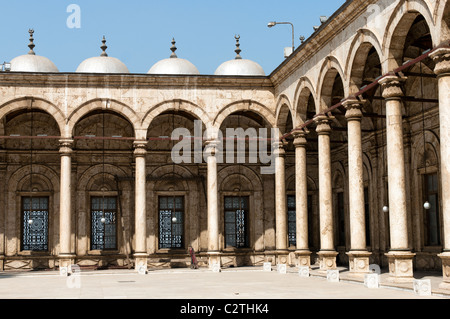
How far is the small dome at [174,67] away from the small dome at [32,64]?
4.71m

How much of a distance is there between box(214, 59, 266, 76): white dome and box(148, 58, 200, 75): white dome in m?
1.29

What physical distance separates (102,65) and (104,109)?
512 cm

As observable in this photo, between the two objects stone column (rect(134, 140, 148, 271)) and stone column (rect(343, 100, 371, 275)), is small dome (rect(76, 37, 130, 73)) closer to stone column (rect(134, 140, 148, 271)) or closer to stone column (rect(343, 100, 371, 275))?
stone column (rect(134, 140, 148, 271))

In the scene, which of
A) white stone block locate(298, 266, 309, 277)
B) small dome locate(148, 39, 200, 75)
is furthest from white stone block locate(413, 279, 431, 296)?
small dome locate(148, 39, 200, 75)

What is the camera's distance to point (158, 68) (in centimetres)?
3183

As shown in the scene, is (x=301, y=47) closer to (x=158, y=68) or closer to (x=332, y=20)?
(x=332, y=20)

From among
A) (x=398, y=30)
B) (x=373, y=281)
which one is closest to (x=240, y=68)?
(x=398, y=30)

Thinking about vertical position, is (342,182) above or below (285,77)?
below

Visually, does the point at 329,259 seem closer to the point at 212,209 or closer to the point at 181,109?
the point at 212,209

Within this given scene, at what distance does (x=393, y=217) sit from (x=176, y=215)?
49.2 feet

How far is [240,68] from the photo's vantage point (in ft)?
105

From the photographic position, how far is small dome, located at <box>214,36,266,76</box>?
31.9m

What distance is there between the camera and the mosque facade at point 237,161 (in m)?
20.0

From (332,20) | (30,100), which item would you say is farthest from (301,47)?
(30,100)
